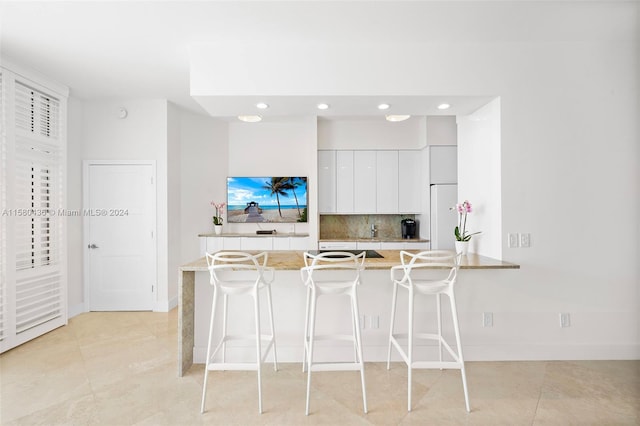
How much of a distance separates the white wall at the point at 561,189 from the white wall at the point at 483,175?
80 mm

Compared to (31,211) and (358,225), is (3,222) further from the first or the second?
(358,225)

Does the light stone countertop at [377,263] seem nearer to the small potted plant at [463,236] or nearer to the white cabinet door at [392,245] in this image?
the small potted plant at [463,236]

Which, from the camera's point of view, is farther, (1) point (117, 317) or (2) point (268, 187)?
(2) point (268, 187)

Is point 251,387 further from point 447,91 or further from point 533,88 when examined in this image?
point 533,88

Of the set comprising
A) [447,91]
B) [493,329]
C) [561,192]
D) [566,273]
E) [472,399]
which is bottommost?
[472,399]

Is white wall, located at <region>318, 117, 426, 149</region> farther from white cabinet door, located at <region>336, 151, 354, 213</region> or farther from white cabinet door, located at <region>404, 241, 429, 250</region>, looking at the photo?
white cabinet door, located at <region>404, 241, 429, 250</region>

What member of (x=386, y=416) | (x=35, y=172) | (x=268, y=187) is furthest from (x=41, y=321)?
(x=386, y=416)

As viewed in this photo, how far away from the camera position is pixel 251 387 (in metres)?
2.53

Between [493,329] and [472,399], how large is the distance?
803 mm

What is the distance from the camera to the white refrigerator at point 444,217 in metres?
4.62

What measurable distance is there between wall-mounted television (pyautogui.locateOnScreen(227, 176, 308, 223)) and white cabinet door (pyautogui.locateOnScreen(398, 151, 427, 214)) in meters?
1.51

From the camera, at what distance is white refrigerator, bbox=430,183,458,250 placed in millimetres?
4621

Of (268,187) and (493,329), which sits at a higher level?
(268,187)

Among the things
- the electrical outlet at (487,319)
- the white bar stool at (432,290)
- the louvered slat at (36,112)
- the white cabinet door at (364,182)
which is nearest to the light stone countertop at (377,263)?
the white bar stool at (432,290)
